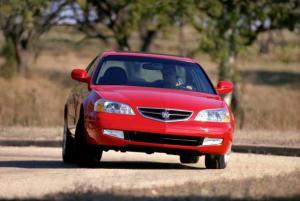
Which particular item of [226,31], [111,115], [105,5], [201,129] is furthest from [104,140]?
[105,5]

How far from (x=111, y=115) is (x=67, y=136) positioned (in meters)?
1.86

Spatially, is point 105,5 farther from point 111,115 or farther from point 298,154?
point 111,115

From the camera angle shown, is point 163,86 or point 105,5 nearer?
point 163,86

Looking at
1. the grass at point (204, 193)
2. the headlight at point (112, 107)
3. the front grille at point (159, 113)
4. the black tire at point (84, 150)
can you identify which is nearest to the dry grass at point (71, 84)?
the black tire at point (84, 150)

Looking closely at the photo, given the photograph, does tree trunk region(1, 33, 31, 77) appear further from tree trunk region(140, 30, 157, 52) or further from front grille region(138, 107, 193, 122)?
front grille region(138, 107, 193, 122)

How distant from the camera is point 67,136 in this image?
15.6 metres

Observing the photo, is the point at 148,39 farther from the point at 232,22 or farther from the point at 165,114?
the point at 165,114

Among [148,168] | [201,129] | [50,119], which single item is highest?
[201,129]

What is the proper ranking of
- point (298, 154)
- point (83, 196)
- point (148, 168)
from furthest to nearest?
point (298, 154) → point (148, 168) → point (83, 196)

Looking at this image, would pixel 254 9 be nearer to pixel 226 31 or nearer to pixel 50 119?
pixel 226 31

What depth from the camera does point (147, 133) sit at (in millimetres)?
13875

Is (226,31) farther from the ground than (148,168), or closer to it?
closer to it

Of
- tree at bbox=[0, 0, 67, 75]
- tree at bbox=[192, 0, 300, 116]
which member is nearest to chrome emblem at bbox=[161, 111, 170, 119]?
tree at bbox=[192, 0, 300, 116]

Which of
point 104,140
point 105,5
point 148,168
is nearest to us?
point 104,140
